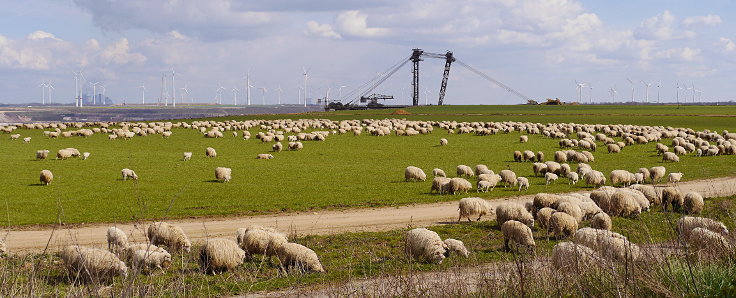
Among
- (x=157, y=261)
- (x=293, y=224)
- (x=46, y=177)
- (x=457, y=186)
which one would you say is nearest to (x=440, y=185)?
(x=457, y=186)

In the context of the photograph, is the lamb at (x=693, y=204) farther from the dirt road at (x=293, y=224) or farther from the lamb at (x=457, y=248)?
the lamb at (x=457, y=248)

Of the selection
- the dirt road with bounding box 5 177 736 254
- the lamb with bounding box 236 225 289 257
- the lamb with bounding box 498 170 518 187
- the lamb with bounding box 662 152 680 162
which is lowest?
the dirt road with bounding box 5 177 736 254

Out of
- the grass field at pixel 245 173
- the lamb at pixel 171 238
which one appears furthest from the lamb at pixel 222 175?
the lamb at pixel 171 238

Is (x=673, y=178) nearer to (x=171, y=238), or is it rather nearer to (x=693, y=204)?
(x=693, y=204)

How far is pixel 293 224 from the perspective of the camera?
78.1 feet

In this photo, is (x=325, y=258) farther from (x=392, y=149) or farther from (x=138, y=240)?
(x=392, y=149)

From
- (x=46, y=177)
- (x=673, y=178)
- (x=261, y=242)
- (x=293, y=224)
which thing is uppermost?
(x=673, y=178)

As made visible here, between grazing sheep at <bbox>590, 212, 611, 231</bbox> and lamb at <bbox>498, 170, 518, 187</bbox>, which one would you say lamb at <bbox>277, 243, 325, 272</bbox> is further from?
lamb at <bbox>498, 170, 518, 187</bbox>

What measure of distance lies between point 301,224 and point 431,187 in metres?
10.8

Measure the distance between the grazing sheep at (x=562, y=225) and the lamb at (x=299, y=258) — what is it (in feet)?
26.3

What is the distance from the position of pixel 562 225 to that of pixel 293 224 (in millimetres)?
9619

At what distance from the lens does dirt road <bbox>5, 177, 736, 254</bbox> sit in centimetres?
2090

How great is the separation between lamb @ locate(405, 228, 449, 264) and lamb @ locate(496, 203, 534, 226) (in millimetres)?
4916

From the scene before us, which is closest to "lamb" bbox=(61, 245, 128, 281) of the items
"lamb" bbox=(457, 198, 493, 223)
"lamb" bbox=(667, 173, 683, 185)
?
"lamb" bbox=(457, 198, 493, 223)
